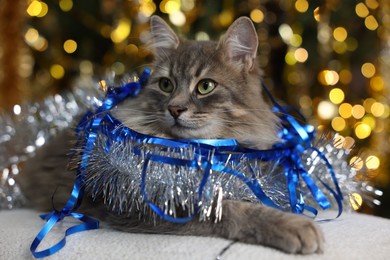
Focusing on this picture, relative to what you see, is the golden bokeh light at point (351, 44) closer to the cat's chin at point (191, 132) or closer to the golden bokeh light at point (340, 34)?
the golden bokeh light at point (340, 34)

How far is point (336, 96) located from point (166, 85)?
121 cm

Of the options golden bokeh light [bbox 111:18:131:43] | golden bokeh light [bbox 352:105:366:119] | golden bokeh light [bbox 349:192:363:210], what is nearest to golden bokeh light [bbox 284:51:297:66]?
golden bokeh light [bbox 352:105:366:119]

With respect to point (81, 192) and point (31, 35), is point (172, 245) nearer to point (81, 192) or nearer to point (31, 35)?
point (81, 192)

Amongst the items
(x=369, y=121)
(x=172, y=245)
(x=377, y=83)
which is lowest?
(x=172, y=245)

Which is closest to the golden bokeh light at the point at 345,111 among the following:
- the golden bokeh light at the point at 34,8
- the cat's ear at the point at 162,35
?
the cat's ear at the point at 162,35

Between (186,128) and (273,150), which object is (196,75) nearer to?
(186,128)

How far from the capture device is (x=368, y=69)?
7.17 feet

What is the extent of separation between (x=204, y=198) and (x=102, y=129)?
0.31 metres

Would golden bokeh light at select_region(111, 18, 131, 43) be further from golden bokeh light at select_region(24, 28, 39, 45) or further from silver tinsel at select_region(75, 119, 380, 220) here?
silver tinsel at select_region(75, 119, 380, 220)

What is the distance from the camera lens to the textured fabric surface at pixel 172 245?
2.89 feet

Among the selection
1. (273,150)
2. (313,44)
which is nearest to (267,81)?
(313,44)

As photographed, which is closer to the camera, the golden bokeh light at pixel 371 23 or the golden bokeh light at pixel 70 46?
the golden bokeh light at pixel 371 23

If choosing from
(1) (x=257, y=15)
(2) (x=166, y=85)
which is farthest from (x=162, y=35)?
(1) (x=257, y=15)

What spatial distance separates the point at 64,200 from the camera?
125 centimetres
